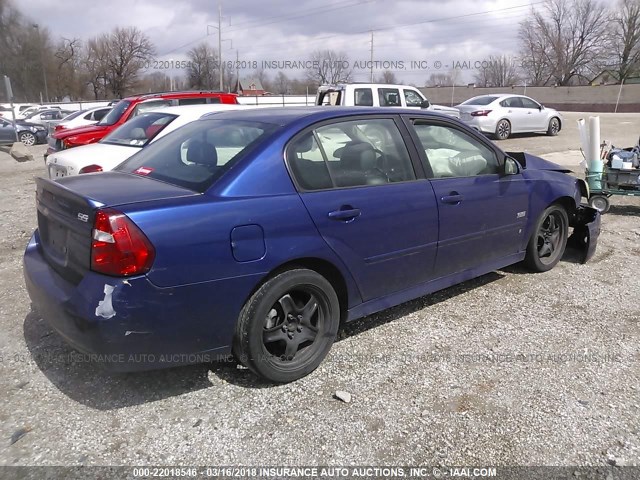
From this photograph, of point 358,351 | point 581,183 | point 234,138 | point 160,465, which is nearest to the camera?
point 160,465

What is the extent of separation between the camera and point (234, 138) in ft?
10.7

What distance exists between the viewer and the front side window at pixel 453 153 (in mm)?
3842

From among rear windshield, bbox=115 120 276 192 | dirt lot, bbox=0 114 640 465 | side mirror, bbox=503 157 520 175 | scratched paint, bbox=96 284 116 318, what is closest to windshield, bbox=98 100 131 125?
dirt lot, bbox=0 114 640 465

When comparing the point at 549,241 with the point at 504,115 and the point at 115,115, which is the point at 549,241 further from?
the point at 504,115

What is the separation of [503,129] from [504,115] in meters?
0.47

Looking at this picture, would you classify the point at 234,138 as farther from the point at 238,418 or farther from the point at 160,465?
the point at 160,465

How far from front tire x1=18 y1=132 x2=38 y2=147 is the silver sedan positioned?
56.8 feet

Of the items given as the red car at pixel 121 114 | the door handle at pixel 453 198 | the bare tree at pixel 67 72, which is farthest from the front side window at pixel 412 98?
the bare tree at pixel 67 72

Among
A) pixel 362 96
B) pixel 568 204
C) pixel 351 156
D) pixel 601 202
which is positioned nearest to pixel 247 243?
pixel 351 156

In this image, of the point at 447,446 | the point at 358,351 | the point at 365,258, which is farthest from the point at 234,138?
the point at 447,446

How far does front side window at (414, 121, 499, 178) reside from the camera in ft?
12.6

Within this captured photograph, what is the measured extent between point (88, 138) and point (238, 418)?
26.4 ft

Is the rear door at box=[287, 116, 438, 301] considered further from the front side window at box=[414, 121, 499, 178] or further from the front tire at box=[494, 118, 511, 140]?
the front tire at box=[494, 118, 511, 140]

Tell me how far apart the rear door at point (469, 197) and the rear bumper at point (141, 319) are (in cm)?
179
